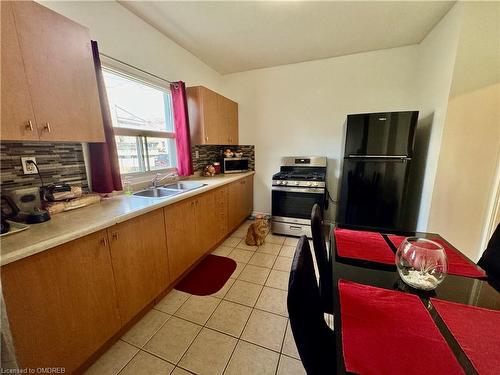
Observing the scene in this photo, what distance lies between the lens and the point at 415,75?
8.51 ft

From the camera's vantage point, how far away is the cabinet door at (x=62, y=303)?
90 centimetres

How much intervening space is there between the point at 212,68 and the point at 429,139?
309 cm

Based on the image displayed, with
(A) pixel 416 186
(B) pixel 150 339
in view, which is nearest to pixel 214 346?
(B) pixel 150 339

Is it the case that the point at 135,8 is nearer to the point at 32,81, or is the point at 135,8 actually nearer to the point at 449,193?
the point at 32,81

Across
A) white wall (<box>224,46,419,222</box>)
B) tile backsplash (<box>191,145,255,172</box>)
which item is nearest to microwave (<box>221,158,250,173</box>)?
tile backsplash (<box>191,145,255,172</box>)

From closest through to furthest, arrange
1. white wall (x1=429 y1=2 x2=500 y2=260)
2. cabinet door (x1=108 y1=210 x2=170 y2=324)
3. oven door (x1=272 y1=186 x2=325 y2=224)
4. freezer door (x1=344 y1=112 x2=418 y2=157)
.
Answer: cabinet door (x1=108 y1=210 x2=170 y2=324), white wall (x1=429 y1=2 x2=500 y2=260), freezer door (x1=344 y1=112 x2=418 y2=157), oven door (x1=272 y1=186 x2=325 y2=224)

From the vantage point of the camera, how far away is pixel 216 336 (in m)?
1.44

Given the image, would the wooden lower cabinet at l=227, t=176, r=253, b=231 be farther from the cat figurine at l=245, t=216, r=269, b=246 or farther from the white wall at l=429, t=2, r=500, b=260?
the white wall at l=429, t=2, r=500, b=260

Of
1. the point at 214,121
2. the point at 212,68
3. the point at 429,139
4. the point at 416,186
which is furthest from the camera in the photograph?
the point at 212,68

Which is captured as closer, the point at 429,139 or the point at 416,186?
the point at 429,139

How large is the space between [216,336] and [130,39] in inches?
106

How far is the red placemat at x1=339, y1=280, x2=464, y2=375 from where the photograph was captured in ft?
1.76

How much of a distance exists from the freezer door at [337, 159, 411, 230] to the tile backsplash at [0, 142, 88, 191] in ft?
8.28

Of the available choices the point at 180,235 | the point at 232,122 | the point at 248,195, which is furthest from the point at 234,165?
the point at 180,235
